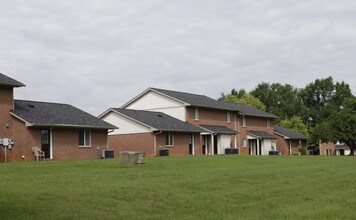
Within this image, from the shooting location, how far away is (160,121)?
2000 inches

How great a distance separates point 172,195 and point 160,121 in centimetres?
3514

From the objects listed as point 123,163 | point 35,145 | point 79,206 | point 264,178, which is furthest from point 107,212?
point 35,145

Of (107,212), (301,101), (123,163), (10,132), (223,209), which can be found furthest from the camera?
(301,101)

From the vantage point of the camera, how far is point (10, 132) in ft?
119

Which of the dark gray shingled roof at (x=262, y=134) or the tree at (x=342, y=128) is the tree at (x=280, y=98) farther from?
the dark gray shingled roof at (x=262, y=134)

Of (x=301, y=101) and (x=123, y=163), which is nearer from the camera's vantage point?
(x=123, y=163)

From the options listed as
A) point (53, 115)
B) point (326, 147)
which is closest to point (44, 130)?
point (53, 115)

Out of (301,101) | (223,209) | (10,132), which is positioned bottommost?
(223,209)

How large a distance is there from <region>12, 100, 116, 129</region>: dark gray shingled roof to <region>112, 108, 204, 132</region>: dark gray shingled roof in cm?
670

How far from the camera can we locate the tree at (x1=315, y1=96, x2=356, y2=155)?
7138 centimetres

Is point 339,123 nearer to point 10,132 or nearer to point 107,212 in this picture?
point 10,132

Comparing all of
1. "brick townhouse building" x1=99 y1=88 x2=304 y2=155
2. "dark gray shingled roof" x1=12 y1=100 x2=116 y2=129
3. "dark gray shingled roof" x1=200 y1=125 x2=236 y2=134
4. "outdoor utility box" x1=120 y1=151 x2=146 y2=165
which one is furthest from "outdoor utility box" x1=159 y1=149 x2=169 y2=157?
"outdoor utility box" x1=120 y1=151 x2=146 y2=165

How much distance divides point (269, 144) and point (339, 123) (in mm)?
10534

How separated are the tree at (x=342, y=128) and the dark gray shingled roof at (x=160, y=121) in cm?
2748
